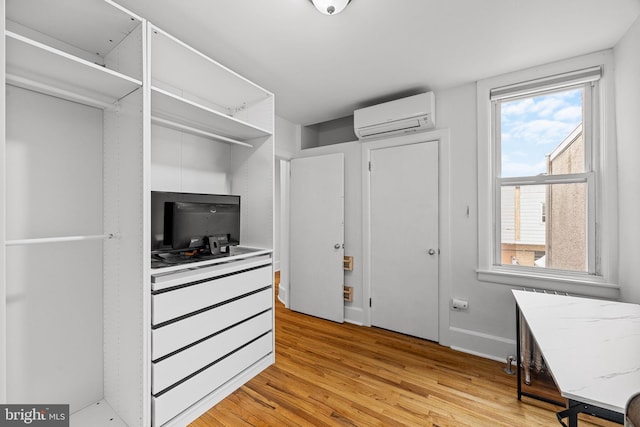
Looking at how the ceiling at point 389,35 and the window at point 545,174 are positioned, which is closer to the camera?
the ceiling at point 389,35

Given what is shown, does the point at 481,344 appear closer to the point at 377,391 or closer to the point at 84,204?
the point at 377,391

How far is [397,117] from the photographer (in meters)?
2.67

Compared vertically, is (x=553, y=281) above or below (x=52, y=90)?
below

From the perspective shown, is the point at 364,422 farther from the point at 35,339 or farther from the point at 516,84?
the point at 516,84

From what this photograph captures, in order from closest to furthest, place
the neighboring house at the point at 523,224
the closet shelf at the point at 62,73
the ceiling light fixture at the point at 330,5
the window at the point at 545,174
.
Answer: the closet shelf at the point at 62,73 → the ceiling light fixture at the point at 330,5 → the window at the point at 545,174 → the neighboring house at the point at 523,224

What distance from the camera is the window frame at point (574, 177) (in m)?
1.98

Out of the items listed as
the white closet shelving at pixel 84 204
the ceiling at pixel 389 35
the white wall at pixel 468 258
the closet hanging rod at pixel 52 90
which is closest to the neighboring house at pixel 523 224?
the white wall at pixel 468 258

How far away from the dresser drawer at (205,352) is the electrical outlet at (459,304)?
5.78 feet

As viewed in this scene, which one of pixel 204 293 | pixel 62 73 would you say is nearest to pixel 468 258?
pixel 204 293

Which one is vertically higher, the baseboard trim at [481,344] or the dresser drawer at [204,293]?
the dresser drawer at [204,293]

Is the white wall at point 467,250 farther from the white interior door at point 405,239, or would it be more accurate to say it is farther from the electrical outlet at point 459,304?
the white interior door at point 405,239

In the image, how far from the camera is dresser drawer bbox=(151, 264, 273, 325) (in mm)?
1483

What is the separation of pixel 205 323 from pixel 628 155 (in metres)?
3.11

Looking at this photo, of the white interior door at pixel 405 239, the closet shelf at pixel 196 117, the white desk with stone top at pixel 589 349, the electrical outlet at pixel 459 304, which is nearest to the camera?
the white desk with stone top at pixel 589 349
